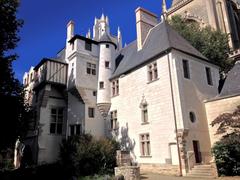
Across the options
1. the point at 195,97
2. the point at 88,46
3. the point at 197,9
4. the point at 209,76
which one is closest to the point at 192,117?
the point at 195,97

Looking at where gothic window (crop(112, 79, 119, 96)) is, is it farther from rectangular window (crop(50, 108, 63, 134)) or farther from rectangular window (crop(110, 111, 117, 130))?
rectangular window (crop(50, 108, 63, 134))

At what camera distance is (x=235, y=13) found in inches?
1932

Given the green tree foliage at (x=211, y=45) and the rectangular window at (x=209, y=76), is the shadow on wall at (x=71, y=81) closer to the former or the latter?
the rectangular window at (x=209, y=76)

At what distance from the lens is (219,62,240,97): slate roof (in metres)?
17.3

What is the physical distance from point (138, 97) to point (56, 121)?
882 cm

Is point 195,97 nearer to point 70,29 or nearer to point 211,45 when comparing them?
point 211,45

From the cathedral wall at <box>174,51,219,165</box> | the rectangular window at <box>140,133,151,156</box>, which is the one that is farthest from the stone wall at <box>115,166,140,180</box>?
the rectangular window at <box>140,133,151,156</box>

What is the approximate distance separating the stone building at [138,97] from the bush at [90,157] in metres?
2.40

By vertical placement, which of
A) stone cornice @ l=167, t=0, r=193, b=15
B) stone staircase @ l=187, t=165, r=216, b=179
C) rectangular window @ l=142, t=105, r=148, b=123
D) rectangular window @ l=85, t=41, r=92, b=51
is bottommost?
stone staircase @ l=187, t=165, r=216, b=179

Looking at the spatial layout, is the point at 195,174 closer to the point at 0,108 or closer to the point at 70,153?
the point at 70,153

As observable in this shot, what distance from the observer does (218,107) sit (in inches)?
666

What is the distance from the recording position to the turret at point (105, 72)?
863 inches

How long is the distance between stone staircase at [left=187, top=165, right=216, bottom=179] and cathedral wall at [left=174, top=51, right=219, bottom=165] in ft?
4.29

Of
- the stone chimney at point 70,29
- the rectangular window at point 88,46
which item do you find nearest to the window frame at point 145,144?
→ the rectangular window at point 88,46
